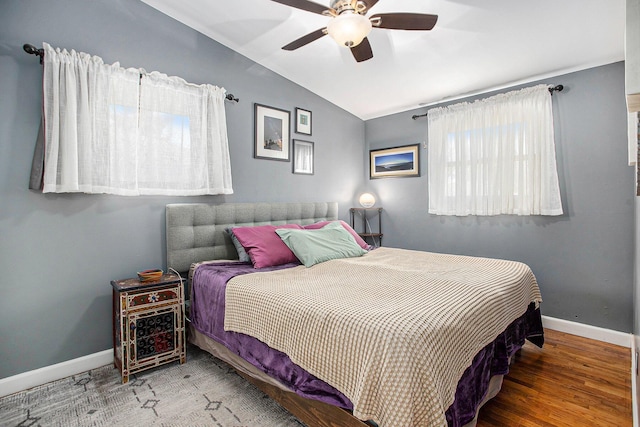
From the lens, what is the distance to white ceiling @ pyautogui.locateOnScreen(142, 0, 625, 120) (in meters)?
2.30

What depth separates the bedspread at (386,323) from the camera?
1168mm

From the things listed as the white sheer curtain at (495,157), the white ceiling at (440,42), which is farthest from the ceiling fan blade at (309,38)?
the white sheer curtain at (495,157)

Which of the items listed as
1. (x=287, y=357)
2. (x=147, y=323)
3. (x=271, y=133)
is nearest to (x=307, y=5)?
→ (x=271, y=133)

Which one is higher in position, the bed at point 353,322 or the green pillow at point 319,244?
the green pillow at point 319,244

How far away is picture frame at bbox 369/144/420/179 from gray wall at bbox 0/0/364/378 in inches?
85.2

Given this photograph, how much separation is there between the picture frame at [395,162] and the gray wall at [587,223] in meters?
1.17

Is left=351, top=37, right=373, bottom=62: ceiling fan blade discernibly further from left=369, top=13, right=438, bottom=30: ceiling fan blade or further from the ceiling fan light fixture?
the ceiling fan light fixture

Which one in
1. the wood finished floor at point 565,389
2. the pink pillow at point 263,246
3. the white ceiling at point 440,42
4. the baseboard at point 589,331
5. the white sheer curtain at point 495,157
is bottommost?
the wood finished floor at point 565,389

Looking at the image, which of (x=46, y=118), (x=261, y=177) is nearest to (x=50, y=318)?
(x=46, y=118)

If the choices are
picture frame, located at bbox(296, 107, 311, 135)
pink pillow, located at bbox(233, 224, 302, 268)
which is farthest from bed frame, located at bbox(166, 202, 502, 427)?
picture frame, located at bbox(296, 107, 311, 135)

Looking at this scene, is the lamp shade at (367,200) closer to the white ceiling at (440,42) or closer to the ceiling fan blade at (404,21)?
the white ceiling at (440,42)

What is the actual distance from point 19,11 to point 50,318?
2.08m

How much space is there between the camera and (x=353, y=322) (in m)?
1.35

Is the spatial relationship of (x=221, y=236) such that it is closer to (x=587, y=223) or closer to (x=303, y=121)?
(x=303, y=121)
